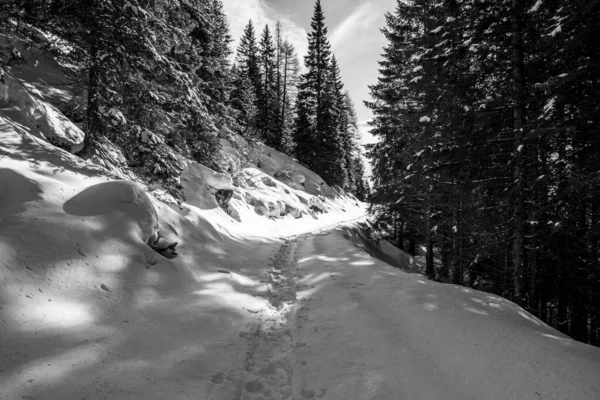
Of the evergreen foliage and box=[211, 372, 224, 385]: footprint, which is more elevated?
the evergreen foliage

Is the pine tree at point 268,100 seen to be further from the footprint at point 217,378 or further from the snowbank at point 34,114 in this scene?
the footprint at point 217,378

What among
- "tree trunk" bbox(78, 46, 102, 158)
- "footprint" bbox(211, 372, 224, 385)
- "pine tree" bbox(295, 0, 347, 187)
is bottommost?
"footprint" bbox(211, 372, 224, 385)

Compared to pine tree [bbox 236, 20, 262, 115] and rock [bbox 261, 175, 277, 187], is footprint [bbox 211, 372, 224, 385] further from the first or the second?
pine tree [bbox 236, 20, 262, 115]

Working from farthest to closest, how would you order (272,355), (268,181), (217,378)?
(268,181) < (272,355) < (217,378)

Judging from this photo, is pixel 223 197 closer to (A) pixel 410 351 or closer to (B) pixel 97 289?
(B) pixel 97 289

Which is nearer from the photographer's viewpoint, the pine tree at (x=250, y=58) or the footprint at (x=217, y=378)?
the footprint at (x=217, y=378)

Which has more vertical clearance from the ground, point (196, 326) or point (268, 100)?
point (268, 100)

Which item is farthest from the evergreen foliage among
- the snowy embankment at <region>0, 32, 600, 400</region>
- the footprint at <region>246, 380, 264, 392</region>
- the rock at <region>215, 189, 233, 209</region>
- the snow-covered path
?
the rock at <region>215, 189, 233, 209</region>

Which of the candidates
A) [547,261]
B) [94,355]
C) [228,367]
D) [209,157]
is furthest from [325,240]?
[94,355]

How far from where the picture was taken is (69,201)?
548 cm

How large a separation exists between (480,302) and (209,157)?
1355cm

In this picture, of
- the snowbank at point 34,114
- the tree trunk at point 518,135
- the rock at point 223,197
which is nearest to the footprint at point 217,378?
the tree trunk at point 518,135

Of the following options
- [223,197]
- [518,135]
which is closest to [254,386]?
[518,135]

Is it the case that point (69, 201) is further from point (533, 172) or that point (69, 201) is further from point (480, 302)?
point (533, 172)
